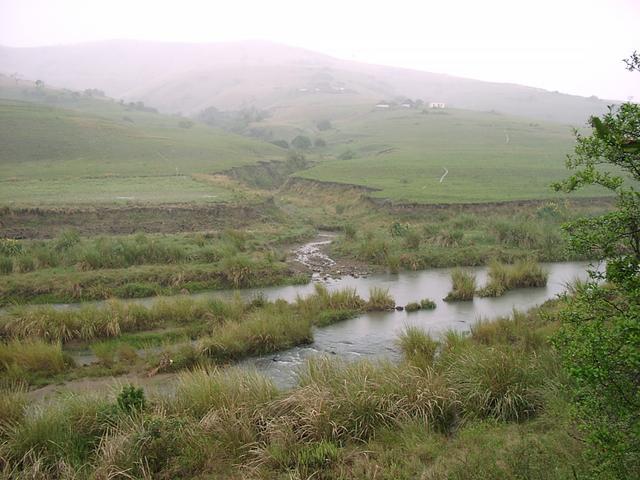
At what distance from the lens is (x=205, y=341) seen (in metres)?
17.6

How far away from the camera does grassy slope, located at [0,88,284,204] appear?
46094 mm

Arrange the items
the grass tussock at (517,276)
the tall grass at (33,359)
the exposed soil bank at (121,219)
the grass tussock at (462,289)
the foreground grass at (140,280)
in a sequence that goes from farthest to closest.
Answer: the exposed soil bank at (121,219), the grass tussock at (517,276), the foreground grass at (140,280), the grass tussock at (462,289), the tall grass at (33,359)

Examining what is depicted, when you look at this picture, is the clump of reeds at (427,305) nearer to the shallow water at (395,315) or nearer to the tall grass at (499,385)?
the shallow water at (395,315)

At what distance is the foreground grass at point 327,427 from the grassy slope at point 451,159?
32971mm

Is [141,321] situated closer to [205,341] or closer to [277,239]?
[205,341]

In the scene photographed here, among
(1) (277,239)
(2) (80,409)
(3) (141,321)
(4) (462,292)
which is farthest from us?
(1) (277,239)

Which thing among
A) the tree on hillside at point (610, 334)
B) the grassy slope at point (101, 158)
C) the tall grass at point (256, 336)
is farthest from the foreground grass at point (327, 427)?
the grassy slope at point (101, 158)

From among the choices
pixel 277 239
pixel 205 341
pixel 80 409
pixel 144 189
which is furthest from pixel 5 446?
pixel 144 189

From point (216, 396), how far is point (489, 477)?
6364 millimetres

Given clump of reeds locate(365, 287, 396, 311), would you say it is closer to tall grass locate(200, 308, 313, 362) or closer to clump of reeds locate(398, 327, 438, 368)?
tall grass locate(200, 308, 313, 362)

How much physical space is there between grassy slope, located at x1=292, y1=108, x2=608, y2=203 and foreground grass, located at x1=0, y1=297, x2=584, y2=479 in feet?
→ 108

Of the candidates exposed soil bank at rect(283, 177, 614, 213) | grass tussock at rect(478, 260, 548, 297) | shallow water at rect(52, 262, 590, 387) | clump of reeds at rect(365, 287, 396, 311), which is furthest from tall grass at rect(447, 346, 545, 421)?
exposed soil bank at rect(283, 177, 614, 213)

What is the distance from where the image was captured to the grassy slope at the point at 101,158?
46094 millimetres

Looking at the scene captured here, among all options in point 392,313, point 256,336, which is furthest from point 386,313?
point 256,336
